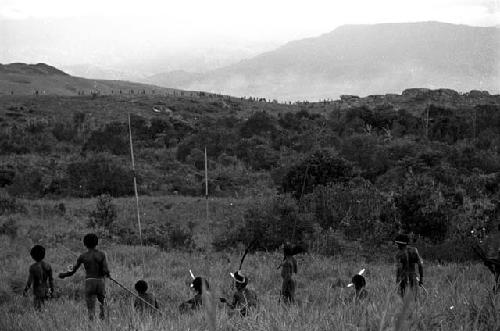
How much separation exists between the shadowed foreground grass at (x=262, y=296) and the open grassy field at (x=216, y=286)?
15mm

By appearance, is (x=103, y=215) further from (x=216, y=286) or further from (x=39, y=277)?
(x=216, y=286)

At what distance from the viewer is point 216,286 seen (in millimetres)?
9039

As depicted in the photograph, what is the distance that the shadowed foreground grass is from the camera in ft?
15.1

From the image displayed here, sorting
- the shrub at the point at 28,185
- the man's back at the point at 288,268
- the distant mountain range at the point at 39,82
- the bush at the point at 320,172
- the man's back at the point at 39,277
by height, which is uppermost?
the distant mountain range at the point at 39,82

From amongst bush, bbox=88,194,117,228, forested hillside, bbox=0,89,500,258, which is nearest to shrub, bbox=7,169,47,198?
forested hillside, bbox=0,89,500,258

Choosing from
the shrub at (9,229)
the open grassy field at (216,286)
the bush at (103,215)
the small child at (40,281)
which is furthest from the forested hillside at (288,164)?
the shrub at (9,229)

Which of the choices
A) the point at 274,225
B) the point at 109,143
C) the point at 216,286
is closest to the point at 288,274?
the point at 216,286

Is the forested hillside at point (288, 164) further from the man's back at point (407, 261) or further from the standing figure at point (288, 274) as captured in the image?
the man's back at point (407, 261)

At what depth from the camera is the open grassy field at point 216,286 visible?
464 centimetres

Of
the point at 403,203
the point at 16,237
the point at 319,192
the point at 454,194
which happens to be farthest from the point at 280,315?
the point at 454,194

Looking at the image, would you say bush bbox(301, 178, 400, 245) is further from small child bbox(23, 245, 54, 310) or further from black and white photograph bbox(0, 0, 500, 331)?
small child bbox(23, 245, 54, 310)

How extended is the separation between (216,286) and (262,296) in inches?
30.4

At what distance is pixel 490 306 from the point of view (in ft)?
16.1

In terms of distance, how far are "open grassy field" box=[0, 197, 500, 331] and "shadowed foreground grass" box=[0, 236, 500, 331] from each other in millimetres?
15
